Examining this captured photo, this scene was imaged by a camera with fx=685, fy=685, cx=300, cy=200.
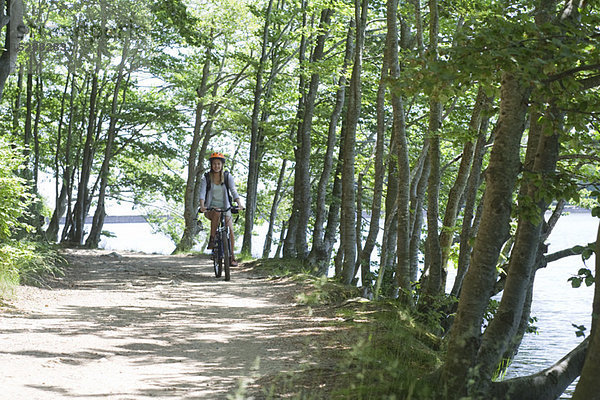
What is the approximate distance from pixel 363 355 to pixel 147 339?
2.18m

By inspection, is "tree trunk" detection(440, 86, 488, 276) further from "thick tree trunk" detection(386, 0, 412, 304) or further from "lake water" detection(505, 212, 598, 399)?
"lake water" detection(505, 212, 598, 399)

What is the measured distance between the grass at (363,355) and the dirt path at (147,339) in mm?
241

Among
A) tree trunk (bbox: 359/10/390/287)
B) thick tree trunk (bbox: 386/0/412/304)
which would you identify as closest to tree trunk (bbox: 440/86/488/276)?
thick tree trunk (bbox: 386/0/412/304)

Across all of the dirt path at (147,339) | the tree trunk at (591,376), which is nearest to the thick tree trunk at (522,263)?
the tree trunk at (591,376)

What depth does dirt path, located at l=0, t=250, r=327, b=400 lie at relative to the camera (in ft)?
15.2

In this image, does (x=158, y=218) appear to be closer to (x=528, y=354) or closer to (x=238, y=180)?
(x=238, y=180)

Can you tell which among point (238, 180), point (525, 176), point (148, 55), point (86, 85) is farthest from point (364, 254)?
point (238, 180)

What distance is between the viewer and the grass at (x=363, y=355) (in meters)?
4.46

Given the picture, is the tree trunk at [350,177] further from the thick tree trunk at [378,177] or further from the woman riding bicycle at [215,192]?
the woman riding bicycle at [215,192]

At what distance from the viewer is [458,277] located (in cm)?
1016

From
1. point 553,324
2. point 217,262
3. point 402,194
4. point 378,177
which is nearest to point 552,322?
point 553,324

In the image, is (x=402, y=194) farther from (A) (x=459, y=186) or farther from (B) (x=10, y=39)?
(B) (x=10, y=39)

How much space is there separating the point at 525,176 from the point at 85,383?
3.24 metres

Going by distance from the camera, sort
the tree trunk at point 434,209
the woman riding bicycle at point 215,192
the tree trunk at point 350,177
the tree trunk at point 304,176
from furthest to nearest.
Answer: the tree trunk at point 304,176, the woman riding bicycle at point 215,192, the tree trunk at point 350,177, the tree trunk at point 434,209
